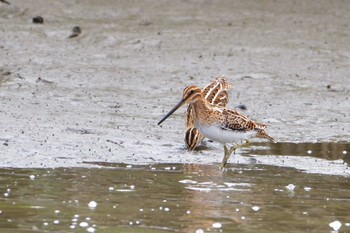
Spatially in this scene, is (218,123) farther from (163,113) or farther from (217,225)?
(217,225)

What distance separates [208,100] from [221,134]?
1.39m

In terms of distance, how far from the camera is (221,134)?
37.1ft

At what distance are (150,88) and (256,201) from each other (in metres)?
5.68

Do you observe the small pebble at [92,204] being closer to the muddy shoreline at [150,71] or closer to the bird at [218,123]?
the muddy shoreline at [150,71]

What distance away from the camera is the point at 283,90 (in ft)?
48.8

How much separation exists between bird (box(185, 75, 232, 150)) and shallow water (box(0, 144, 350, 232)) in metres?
0.64

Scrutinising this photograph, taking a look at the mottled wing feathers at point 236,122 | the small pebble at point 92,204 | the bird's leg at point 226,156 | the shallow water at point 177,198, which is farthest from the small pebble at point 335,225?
the mottled wing feathers at point 236,122

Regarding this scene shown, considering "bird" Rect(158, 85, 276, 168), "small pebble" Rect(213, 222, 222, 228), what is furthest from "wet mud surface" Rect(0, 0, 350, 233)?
"bird" Rect(158, 85, 276, 168)

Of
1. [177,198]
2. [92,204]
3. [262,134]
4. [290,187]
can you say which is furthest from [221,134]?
[92,204]

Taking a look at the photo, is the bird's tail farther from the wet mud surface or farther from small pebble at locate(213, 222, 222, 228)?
small pebble at locate(213, 222, 222, 228)

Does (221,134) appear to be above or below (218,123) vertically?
below

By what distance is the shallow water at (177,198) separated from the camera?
839 centimetres

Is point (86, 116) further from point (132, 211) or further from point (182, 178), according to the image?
point (132, 211)

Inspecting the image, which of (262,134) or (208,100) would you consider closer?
(262,134)
